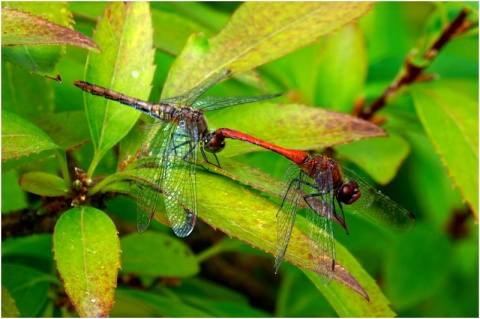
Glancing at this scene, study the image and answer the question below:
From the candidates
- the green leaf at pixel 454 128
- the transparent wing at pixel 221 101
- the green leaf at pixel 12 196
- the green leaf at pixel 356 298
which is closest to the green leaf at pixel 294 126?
the transparent wing at pixel 221 101

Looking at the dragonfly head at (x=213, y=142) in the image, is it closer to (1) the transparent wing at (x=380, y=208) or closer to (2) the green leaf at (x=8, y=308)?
(1) the transparent wing at (x=380, y=208)

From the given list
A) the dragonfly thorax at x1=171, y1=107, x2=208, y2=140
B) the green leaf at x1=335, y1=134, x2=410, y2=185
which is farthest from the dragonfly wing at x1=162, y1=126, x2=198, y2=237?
the green leaf at x1=335, y1=134, x2=410, y2=185

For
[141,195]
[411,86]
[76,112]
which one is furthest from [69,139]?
[411,86]

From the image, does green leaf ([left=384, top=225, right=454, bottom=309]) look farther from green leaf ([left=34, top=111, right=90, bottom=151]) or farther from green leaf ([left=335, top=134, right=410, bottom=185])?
green leaf ([left=34, top=111, right=90, bottom=151])

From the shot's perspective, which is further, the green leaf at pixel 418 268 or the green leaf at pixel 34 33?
the green leaf at pixel 418 268

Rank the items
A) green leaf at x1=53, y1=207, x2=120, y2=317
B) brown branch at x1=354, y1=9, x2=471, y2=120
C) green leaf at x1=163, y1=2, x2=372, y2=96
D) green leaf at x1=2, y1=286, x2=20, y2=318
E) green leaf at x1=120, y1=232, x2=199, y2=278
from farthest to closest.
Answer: brown branch at x1=354, y1=9, x2=471, y2=120 < green leaf at x1=120, y1=232, x2=199, y2=278 < green leaf at x1=163, y1=2, x2=372, y2=96 < green leaf at x1=2, y1=286, x2=20, y2=318 < green leaf at x1=53, y1=207, x2=120, y2=317

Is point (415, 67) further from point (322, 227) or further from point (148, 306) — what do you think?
point (148, 306)
